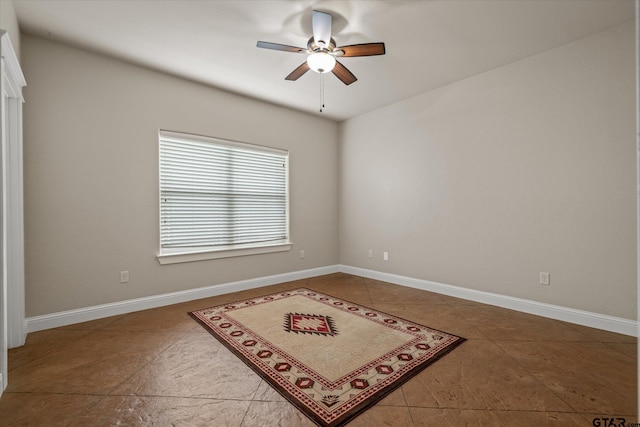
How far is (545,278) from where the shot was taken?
3064 millimetres

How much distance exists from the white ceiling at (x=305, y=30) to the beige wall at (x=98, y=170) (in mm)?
293

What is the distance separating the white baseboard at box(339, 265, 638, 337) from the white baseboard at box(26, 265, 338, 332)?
1783 mm

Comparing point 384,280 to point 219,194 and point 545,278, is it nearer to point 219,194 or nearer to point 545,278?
point 545,278

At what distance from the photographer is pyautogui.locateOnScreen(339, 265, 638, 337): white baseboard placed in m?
2.63

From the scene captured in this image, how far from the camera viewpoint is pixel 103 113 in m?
3.08

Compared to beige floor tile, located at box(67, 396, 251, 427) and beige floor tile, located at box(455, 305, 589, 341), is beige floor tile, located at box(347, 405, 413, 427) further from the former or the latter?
beige floor tile, located at box(455, 305, 589, 341)

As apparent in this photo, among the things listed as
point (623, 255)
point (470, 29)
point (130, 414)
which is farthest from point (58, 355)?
point (623, 255)

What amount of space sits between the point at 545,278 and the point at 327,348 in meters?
2.44

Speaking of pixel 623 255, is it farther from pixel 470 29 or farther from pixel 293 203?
pixel 293 203

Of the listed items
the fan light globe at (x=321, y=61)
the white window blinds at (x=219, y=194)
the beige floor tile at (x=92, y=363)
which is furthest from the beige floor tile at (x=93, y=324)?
the fan light globe at (x=321, y=61)

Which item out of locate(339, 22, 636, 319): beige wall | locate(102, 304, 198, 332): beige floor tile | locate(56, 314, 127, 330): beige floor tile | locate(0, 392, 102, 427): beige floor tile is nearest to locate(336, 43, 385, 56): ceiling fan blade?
locate(339, 22, 636, 319): beige wall

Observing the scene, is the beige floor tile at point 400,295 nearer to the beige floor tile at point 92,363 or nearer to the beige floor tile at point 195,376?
the beige floor tile at point 195,376

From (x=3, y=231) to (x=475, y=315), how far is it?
3.95 meters

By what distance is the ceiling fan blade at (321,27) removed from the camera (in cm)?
242
